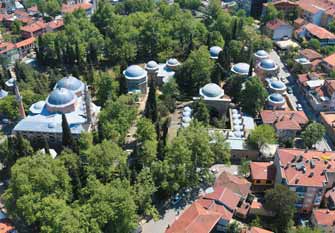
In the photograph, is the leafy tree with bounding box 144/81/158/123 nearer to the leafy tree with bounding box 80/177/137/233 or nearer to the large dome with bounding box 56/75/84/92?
the large dome with bounding box 56/75/84/92

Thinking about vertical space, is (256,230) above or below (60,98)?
below

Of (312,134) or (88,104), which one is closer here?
(312,134)

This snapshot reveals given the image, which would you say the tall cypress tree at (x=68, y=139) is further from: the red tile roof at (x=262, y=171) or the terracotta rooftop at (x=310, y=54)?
the terracotta rooftop at (x=310, y=54)

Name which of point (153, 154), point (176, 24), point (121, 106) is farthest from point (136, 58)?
point (153, 154)

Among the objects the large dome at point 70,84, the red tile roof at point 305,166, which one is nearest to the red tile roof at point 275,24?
the red tile roof at point 305,166

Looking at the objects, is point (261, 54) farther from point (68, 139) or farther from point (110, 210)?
point (110, 210)

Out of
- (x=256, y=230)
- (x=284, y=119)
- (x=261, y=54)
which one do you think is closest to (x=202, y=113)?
(x=284, y=119)

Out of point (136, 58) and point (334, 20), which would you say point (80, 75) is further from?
point (334, 20)
